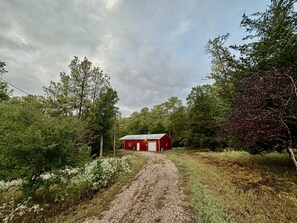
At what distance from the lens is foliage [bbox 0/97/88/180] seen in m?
5.79

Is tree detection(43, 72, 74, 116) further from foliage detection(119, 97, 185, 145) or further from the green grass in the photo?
foliage detection(119, 97, 185, 145)

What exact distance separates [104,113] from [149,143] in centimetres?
1201

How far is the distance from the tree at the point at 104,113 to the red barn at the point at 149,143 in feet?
32.7

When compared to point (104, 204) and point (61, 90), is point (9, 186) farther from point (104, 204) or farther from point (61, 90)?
point (61, 90)

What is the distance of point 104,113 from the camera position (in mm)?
20281

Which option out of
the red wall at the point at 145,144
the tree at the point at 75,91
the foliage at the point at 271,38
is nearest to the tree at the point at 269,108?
the foliage at the point at 271,38

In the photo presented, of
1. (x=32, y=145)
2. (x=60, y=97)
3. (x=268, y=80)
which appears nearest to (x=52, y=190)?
(x=32, y=145)

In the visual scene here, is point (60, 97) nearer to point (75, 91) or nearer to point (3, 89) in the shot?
point (75, 91)

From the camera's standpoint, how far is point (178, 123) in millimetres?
31797

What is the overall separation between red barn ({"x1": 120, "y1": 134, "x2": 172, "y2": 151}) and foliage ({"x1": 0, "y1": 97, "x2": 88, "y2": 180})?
2126cm

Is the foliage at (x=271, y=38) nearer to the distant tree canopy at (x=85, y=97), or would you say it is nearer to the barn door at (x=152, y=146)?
the distant tree canopy at (x=85, y=97)

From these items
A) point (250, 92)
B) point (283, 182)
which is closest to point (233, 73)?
point (250, 92)

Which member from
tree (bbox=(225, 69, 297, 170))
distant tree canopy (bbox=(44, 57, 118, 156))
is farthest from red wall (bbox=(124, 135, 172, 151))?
tree (bbox=(225, 69, 297, 170))

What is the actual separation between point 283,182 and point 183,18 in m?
12.2
